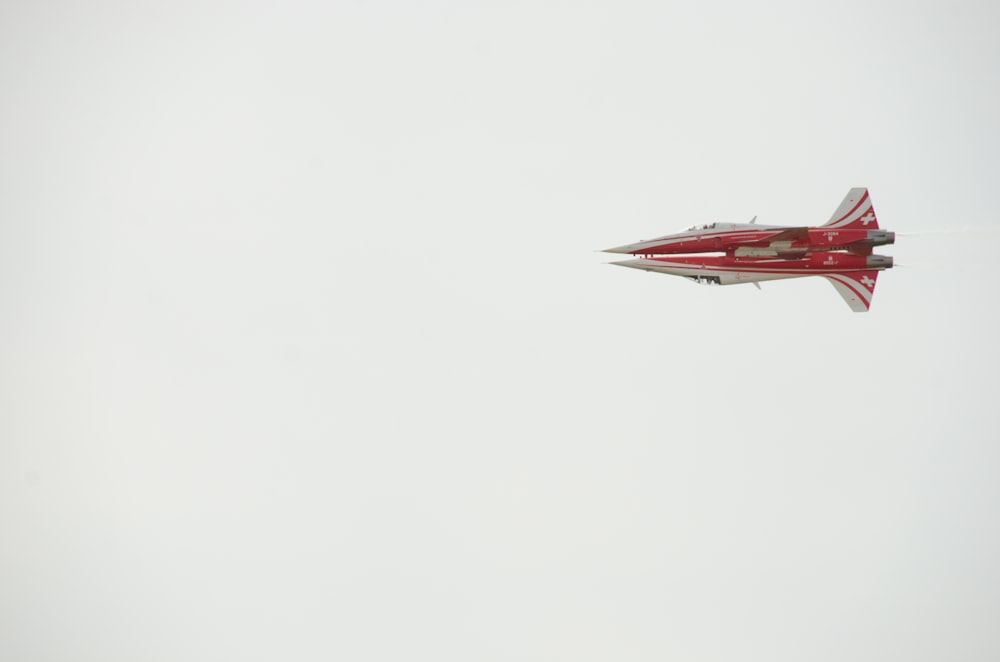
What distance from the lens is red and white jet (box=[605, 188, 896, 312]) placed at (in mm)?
83000

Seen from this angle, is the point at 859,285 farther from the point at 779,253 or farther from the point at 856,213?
the point at 779,253

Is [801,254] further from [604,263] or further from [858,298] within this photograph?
[604,263]

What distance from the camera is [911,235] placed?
81.9 meters

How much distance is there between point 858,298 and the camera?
83.7 m

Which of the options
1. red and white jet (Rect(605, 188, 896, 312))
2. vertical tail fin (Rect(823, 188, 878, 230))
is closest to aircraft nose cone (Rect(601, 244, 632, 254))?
red and white jet (Rect(605, 188, 896, 312))

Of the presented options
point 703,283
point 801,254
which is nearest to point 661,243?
point 703,283

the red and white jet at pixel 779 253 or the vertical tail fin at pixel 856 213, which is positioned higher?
the vertical tail fin at pixel 856 213

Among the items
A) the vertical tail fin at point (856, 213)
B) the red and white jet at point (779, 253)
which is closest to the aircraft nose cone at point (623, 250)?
the red and white jet at point (779, 253)

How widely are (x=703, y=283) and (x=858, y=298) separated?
12.3m

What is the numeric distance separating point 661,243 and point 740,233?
626 cm

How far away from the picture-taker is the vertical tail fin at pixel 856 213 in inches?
3273

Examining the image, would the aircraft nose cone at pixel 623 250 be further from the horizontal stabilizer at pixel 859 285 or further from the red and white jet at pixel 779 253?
the horizontal stabilizer at pixel 859 285

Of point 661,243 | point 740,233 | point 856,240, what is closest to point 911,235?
point 856,240

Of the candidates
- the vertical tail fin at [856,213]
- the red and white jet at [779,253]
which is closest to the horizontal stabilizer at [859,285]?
the red and white jet at [779,253]
